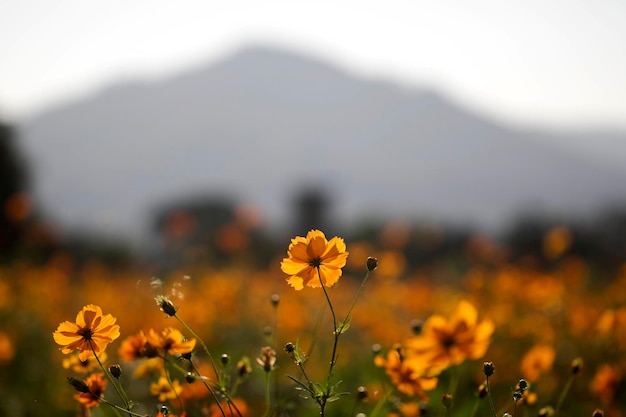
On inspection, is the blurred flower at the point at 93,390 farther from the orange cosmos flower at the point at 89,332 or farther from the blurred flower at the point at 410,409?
the blurred flower at the point at 410,409

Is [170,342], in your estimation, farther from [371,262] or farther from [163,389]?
[371,262]

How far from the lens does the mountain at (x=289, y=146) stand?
68750 millimetres

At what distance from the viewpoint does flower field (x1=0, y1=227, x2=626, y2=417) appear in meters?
1.35

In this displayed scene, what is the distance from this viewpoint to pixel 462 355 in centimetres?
133

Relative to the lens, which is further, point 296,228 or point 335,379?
point 296,228

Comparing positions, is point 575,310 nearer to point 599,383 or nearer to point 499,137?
point 599,383

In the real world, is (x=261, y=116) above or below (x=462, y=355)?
below

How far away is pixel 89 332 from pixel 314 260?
0.48m

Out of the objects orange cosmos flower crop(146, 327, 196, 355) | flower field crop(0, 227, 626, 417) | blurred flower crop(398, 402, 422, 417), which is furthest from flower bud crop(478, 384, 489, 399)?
orange cosmos flower crop(146, 327, 196, 355)

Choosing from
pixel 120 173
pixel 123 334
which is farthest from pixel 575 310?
pixel 120 173

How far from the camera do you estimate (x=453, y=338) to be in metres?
1.39

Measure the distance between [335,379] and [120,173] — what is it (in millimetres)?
80909

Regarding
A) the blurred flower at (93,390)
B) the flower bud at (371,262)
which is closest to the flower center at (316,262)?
the flower bud at (371,262)

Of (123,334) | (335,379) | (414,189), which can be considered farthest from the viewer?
(414,189)
